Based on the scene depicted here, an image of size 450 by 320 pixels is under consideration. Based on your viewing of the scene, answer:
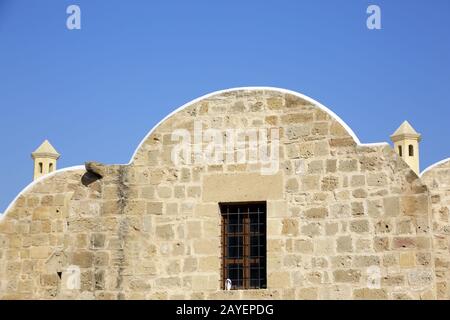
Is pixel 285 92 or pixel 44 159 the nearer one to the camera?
pixel 285 92

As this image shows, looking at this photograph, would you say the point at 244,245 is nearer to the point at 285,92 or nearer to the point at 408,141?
the point at 285,92

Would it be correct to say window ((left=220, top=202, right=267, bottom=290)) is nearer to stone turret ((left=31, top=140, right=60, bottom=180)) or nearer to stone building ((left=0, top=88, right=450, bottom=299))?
stone building ((left=0, top=88, right=450, bottom=299))

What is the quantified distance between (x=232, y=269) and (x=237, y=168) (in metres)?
1.38

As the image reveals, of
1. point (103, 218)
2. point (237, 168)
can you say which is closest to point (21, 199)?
point (103, 218)

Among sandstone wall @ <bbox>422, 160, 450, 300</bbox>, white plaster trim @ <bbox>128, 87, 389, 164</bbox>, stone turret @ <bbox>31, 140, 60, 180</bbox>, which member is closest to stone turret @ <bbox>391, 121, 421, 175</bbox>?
stone turret @ <bbox>31, 140, 60, 180</bbox>

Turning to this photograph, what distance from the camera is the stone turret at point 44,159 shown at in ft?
72.1

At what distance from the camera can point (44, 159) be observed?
22078 mm

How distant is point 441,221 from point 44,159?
13832 millimetres

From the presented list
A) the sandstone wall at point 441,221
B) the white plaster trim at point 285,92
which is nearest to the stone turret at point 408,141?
the sandstone wall at point 441,221

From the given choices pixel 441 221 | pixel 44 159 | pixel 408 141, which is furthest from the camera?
pixel 408 141

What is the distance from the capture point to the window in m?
10.4

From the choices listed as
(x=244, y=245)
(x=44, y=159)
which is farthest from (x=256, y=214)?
(x=44, y=159)

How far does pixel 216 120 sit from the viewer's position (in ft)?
35.6

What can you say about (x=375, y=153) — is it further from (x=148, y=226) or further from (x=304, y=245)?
(x=148, y=226)
